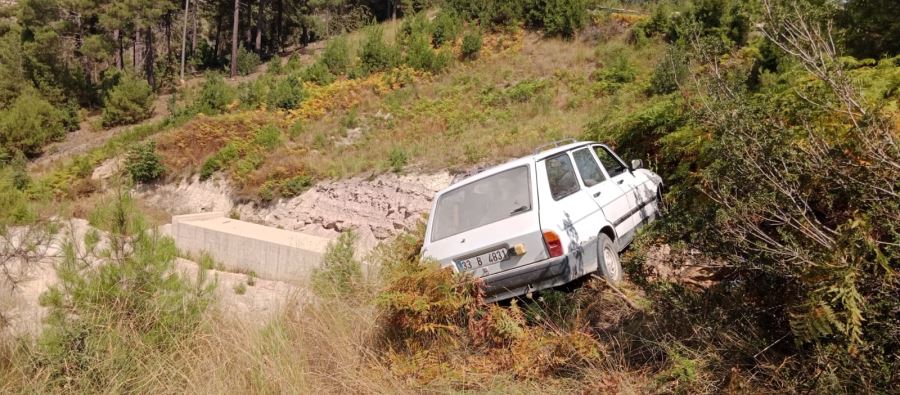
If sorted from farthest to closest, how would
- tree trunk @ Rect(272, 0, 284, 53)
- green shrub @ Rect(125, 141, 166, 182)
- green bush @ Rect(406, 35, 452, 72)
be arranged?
tree trunk @ Rect(272, 0, 284, 53) < green bush @ Rect(406, 35, 452, 72) < green shrub @ Rect(125, 141, 166, 182)

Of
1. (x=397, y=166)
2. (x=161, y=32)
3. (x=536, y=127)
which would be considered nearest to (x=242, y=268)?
(x=397, y=166)

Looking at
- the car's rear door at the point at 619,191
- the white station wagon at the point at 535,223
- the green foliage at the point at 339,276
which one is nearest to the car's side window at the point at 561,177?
the white station wagon at the point at 535,223

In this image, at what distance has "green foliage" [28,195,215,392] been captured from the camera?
434 cm

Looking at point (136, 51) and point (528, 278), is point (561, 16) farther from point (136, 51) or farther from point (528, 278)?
point (136, 51)

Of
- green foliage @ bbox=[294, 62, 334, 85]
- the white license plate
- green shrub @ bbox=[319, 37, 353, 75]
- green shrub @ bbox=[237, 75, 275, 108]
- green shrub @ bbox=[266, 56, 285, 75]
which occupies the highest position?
the white license plate

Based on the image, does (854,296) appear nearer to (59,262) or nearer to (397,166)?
(59,262)

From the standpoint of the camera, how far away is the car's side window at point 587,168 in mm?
5852

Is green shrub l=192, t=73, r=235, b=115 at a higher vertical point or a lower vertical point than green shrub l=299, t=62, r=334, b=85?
lower

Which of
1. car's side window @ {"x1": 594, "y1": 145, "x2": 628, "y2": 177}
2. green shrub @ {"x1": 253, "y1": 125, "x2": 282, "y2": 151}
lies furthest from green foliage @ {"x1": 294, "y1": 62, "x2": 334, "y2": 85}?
car's side window @ {"x1": 594, "y1": 145, "x2": 628, "y2": 177}

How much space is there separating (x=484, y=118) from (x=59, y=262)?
1329cm

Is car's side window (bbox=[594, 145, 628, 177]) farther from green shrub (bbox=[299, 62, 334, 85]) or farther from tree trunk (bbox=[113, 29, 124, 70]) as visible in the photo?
tree trunk (bbox=[113, 29, 124, 70])

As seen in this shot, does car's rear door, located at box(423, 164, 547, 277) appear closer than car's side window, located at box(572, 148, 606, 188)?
Yes

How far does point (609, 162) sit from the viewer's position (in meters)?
6.70

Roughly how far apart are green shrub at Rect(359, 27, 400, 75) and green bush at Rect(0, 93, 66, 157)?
14.5 meters
